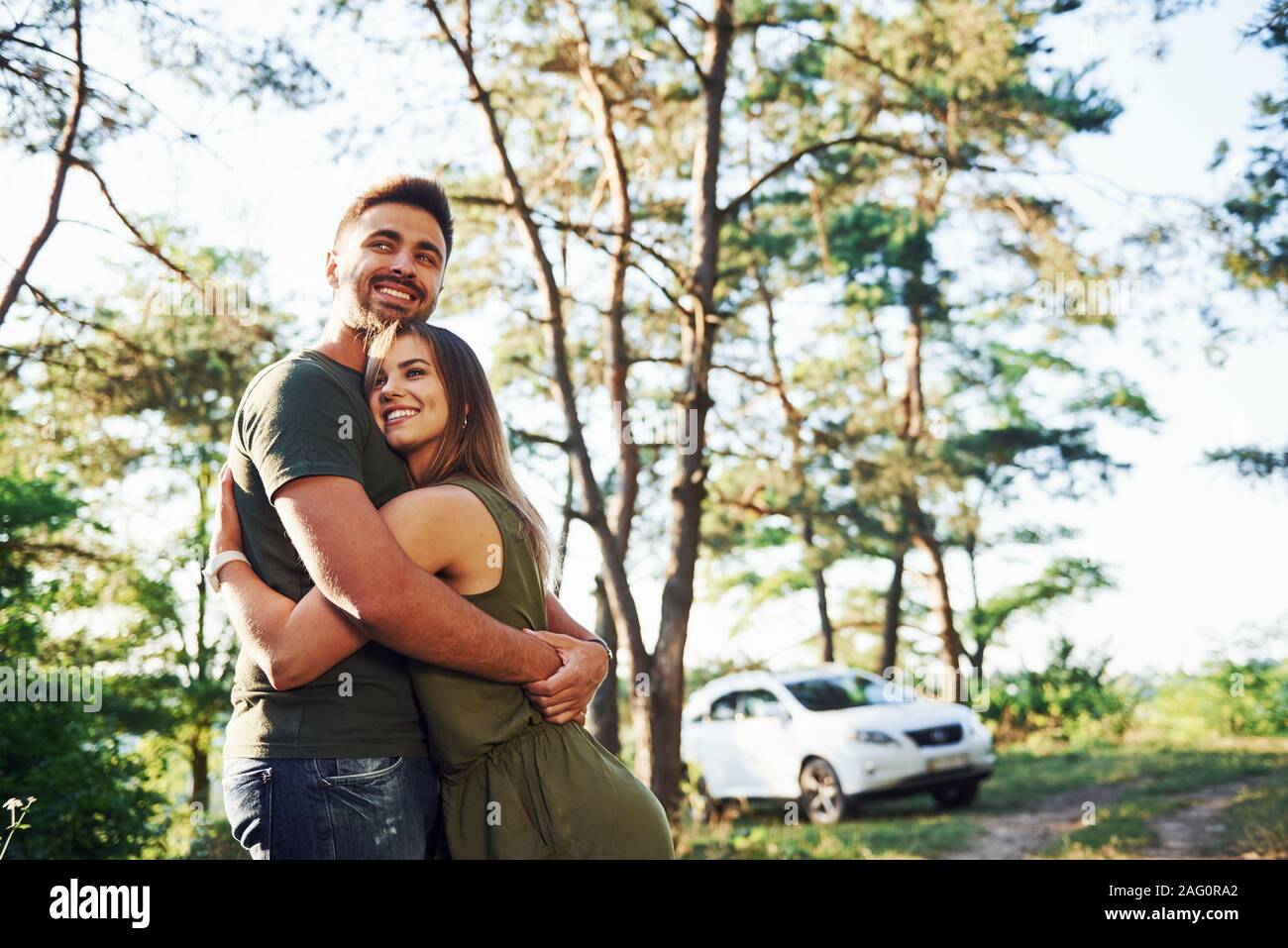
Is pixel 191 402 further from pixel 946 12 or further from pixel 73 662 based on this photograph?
pixel 946 12

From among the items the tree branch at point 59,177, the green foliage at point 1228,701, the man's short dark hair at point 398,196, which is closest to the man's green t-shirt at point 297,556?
the man's short dark hair at point 398,196

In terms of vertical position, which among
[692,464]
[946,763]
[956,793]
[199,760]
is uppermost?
[692,464]

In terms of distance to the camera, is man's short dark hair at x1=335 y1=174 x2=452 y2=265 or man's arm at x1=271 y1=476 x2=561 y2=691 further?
man's short dark hair at x1=335 y1=174 x2=452 y2=265

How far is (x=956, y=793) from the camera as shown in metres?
12.9

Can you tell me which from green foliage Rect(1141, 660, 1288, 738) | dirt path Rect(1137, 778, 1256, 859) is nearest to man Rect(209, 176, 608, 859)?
dirt path Rect(1137, 778, 1256, 859)

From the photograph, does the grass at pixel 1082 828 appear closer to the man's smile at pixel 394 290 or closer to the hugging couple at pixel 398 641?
the hugging couple at pixel 398 641

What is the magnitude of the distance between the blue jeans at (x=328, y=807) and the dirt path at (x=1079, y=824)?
873 cm

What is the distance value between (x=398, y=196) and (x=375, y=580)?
111 centimetres

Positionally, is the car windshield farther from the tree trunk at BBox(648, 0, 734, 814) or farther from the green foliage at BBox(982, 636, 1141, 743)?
the green foliage at BBox(982, 636, 1141, 743)

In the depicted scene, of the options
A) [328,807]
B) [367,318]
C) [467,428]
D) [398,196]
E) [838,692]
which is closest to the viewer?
[328,807]

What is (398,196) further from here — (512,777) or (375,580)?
(512,777)

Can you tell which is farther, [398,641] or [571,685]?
[571,685]

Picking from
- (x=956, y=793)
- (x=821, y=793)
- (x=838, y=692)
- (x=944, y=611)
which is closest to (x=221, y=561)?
(x=821, y=793)

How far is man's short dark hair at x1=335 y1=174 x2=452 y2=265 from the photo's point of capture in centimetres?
265
